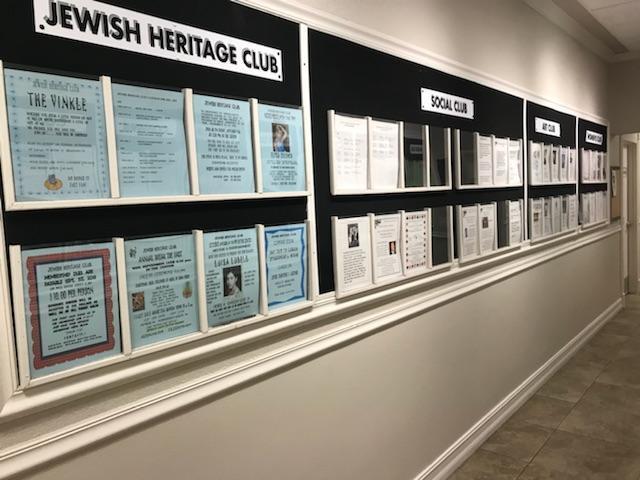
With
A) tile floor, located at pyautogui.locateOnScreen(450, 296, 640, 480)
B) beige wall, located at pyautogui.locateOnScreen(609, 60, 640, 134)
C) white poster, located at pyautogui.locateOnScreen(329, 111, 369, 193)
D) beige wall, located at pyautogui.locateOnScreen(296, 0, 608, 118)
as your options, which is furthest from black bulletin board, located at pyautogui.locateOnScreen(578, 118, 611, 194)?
white poster, located at pyautogui.locateOnScreen(329, 111, 369, 193)

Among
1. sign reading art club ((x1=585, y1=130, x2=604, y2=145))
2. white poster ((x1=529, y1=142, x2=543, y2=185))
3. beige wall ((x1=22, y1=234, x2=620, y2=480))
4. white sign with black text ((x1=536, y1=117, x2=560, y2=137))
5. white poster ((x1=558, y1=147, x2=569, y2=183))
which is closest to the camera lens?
beige wall ((x1=22, y1=234, x2=620, y2=480))

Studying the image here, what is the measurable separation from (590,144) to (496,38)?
8.34 feet

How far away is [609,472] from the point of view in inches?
114

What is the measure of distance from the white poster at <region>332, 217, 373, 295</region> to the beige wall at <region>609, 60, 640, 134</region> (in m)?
5.17

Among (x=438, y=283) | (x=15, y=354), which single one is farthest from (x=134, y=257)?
(x=438, y=283)

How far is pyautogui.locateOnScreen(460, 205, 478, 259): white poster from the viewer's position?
2965 millimetres

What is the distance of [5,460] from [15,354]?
24 cm

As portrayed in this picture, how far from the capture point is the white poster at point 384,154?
2261 millimetres

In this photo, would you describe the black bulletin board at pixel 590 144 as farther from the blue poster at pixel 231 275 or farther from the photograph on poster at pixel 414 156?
the blue poster at pixel 231 275

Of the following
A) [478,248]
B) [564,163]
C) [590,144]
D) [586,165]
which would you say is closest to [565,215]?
[564,163]

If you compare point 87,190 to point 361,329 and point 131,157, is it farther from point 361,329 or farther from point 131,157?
point 361,329

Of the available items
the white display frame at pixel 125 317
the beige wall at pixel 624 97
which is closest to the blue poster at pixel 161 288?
the white display frame at pixel 125 317

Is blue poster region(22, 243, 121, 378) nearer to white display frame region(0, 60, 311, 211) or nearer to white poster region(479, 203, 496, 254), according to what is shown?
white display frame region(0, 60, 311, 211)

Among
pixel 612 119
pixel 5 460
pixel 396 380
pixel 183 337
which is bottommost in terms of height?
pixel 396 380
